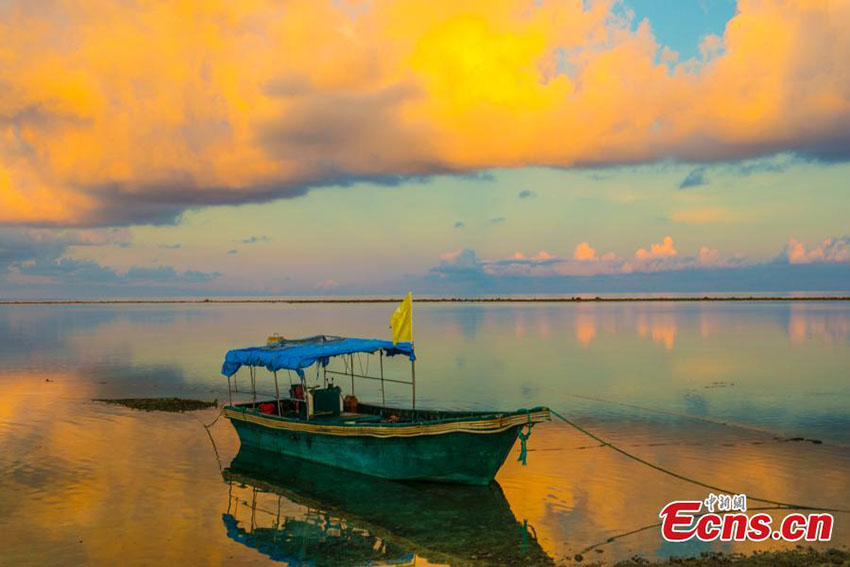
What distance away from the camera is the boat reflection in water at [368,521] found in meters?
13.6

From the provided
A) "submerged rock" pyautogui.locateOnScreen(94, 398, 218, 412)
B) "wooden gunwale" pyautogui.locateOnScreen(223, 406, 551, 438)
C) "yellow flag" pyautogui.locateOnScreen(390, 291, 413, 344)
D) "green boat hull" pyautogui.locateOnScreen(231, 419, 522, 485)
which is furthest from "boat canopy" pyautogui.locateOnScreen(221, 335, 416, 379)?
"submerged rock" pyautogui.locateOnScreen(94, 398, 218, 412)

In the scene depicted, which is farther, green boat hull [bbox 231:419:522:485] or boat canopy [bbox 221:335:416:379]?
boat canopy [bbox 221:335:416:379]

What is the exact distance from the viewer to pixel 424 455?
18.0 m

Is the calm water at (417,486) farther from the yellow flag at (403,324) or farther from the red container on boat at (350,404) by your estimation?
the yellow flag at (403,324)

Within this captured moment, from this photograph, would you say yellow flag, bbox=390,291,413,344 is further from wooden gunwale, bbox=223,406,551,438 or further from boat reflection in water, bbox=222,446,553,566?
boat reflection in water, bbox=222,446,553,566

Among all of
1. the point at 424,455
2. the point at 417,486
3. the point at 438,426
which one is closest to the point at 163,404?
the point at 417,486

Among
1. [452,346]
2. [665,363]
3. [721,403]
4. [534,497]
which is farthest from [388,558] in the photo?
[452,346]

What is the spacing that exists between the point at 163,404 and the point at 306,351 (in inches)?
549

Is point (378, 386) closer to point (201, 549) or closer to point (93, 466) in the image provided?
point (93, 466)

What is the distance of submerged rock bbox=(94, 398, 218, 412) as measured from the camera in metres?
30.8

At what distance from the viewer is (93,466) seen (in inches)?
813

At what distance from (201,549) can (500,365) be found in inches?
1428

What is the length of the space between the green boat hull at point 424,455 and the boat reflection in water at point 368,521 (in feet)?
1.02

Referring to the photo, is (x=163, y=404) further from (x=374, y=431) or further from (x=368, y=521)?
(x=368, y=521)
